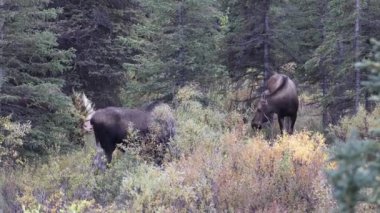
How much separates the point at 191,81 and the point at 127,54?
10.9 feet

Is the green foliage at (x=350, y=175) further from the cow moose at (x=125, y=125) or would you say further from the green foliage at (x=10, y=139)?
the cow moose at (x=125, y=125)

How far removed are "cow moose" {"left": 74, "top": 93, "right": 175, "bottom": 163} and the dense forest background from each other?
40cm

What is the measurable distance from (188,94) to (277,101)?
280cm

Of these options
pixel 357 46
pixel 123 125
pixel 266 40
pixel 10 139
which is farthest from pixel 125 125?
pixel 266 40

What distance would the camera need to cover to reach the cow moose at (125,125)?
33.5ft

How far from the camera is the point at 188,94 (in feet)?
41.9

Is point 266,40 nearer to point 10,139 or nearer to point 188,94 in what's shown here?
point 188,94

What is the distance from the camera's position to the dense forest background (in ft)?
23.2

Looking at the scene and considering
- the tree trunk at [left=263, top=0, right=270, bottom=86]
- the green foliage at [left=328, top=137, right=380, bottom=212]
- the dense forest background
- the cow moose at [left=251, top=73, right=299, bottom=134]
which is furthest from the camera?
the tree trunk at [left=263, top=0, right=270, bottom=86]

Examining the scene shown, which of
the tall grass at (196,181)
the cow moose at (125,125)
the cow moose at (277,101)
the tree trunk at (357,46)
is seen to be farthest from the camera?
the cow moose at (277,101)

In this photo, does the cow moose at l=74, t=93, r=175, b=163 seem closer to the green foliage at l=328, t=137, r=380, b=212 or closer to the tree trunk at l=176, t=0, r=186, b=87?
the tree trunk at l=176, t=0, r=186, b=87

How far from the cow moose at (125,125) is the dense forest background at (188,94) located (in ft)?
1.30

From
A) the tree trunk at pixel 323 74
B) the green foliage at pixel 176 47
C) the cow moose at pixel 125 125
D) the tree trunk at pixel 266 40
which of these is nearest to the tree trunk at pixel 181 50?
the green foliage at pixel 176 47

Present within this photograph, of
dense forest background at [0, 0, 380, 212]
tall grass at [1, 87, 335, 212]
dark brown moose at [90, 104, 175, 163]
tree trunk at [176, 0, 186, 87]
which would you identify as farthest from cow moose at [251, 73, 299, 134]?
dark brown moose at [90, 104, 175, 163]
